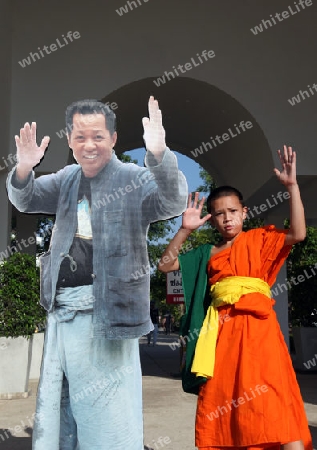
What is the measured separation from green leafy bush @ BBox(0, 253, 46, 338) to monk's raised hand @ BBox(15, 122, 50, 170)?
3850 millimetres

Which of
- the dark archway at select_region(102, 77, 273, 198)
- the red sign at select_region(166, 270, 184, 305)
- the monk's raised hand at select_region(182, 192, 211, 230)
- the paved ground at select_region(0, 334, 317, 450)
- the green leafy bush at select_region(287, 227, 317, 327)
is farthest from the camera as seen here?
the green leafy bush at select_region(287, 227, 317, 327)

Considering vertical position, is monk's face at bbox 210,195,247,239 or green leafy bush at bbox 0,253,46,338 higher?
monk's face at bbox 210,195,247,239

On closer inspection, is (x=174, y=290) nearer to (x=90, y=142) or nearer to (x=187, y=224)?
(x=187, y=224)

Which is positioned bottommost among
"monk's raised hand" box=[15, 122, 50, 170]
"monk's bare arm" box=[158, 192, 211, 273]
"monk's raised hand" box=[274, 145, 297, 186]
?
"monk's bare arm" box=[158, 192, 211, 273]

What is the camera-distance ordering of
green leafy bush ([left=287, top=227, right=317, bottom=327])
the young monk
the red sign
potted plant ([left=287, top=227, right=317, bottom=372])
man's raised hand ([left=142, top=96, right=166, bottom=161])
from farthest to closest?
green leafy bush ([left=287, top=227, right=317, bottom=327])
potted plant ([left=287, top=227, right=317, bottom=372])
the red sign
man's raised hand ([left=142, top=96, right=166, bottom=161])
the young monk

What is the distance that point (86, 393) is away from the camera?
2.76 meters

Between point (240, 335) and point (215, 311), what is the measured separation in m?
0.22

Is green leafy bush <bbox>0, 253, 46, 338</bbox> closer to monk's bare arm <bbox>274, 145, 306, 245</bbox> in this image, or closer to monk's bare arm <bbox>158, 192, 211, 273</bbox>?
monk's bare arm <bbox>158, 192, 211, 273</bbox>

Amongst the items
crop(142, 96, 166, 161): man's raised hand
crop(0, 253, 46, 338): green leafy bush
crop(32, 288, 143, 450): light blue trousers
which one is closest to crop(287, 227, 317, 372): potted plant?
crop(0, 253, 46, 338): green leafy bush

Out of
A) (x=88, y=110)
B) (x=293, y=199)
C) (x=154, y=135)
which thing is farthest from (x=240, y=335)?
(x=88, y=110)

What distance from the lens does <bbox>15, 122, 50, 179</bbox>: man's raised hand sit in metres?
3.00

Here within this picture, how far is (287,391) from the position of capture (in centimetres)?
292

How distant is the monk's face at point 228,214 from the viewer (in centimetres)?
322

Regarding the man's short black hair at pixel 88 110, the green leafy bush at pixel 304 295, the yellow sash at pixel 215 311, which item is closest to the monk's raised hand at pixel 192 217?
the yellow sash at pixel 215 311
